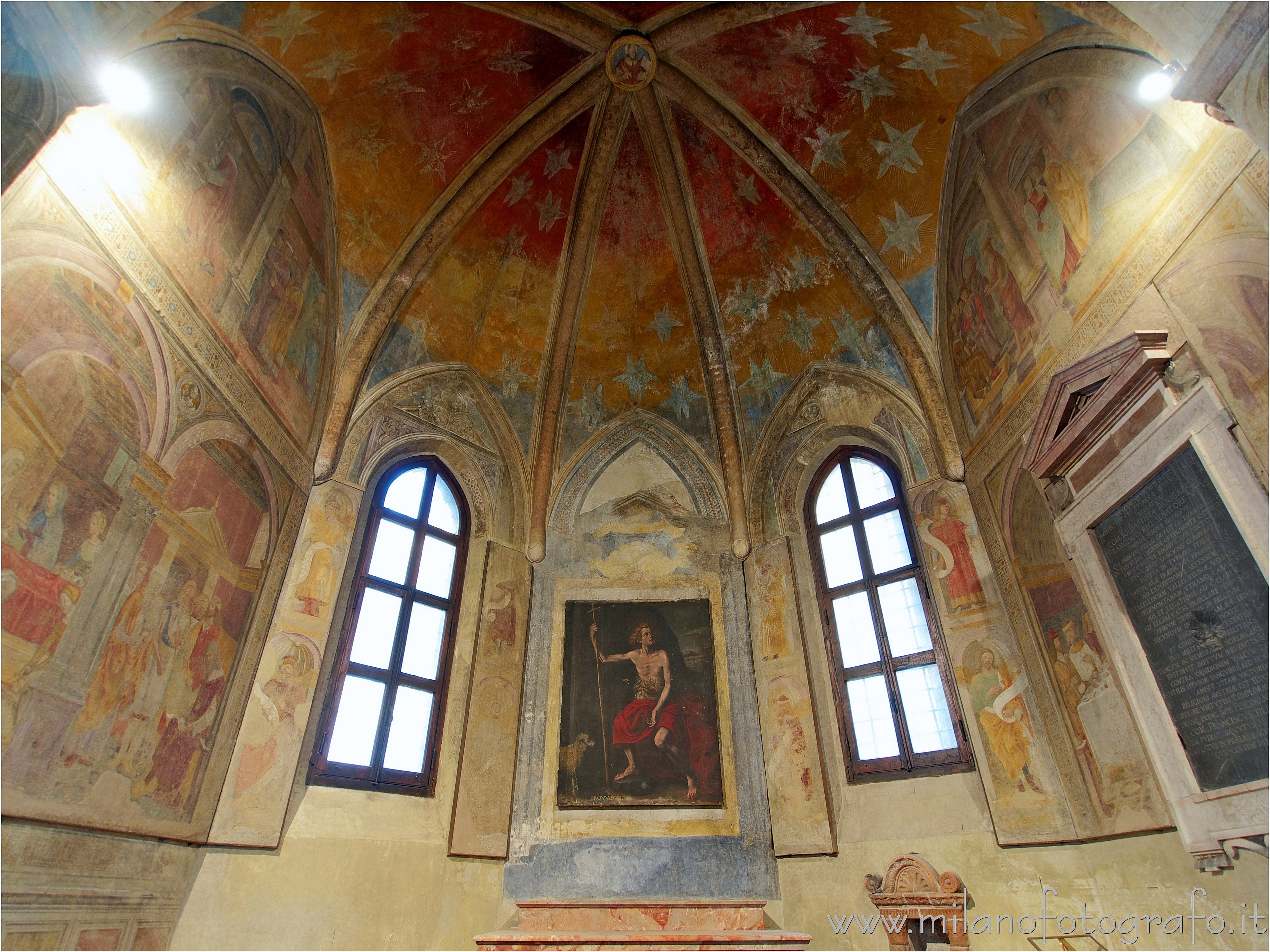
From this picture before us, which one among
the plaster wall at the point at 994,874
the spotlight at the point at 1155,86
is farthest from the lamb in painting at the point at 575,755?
the spotlight at the point at 1155,86

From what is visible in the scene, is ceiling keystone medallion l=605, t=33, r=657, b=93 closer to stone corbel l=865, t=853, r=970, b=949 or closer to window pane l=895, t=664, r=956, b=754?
window pane l=895, t=664, r=956, b=754

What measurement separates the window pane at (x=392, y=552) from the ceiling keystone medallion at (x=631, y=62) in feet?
21.4

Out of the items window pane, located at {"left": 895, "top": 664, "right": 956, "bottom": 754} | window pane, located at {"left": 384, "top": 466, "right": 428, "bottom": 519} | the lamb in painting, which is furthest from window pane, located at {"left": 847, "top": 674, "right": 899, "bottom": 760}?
window pane, located at {"left": 384, "top": 466, "right": 428, "bottom": 519}

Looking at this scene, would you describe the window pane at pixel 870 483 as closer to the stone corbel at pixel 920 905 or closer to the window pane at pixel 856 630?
the window pane at pixel 856 630

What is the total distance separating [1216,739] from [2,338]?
28.5 ft

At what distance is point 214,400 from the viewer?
7.38 meters

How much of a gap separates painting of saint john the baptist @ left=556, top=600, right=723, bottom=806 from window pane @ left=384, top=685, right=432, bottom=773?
1.62 m

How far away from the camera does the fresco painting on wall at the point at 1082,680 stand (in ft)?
21.3

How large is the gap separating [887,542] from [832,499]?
1.07m

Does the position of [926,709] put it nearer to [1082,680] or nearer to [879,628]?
[879,628]

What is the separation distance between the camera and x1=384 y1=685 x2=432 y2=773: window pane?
8375mm

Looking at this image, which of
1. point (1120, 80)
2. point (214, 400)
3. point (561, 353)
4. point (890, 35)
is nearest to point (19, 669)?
point (214, 400)

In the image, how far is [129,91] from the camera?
20.7 ft

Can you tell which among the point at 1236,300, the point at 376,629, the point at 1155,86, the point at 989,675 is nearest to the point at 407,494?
the point at 376,629
